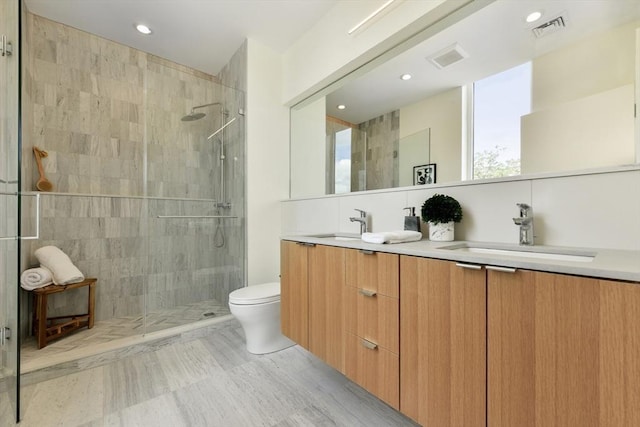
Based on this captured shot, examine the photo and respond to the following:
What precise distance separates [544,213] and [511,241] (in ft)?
0.58

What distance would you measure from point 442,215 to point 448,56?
3.48ft

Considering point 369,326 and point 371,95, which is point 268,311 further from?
point 371,95

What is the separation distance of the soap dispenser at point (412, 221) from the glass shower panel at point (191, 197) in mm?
1605

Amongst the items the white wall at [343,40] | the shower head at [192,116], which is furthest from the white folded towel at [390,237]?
the shower head at [192,116]

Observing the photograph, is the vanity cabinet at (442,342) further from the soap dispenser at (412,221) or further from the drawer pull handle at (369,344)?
the soap dispenser at (412,221)

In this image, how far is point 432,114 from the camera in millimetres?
1775

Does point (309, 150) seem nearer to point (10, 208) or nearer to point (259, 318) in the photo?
point (259, 318)

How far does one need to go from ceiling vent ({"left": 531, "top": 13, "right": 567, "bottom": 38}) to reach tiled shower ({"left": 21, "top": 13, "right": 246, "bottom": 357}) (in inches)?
87.3

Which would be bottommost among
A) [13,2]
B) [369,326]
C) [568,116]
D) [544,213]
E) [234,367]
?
[234,367]

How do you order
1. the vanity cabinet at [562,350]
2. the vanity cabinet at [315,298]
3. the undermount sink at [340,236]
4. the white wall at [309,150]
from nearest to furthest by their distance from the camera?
the vanity cabinet at [562,350] < the vanity cabinet at [315,298] < the undermount sink at [340,236] < the white wall at [309,150]

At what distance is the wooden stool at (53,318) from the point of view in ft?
6.40

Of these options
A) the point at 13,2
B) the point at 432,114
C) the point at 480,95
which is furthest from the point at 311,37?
the point at 13,2

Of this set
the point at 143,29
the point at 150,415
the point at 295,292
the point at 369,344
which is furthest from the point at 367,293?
the point at 143,29

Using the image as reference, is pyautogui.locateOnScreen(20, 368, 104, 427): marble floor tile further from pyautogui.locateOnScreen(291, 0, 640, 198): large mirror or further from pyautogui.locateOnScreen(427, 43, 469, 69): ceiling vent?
pyautogui.locateOnScreen(427, 43, 469, 69): ceiling vent
